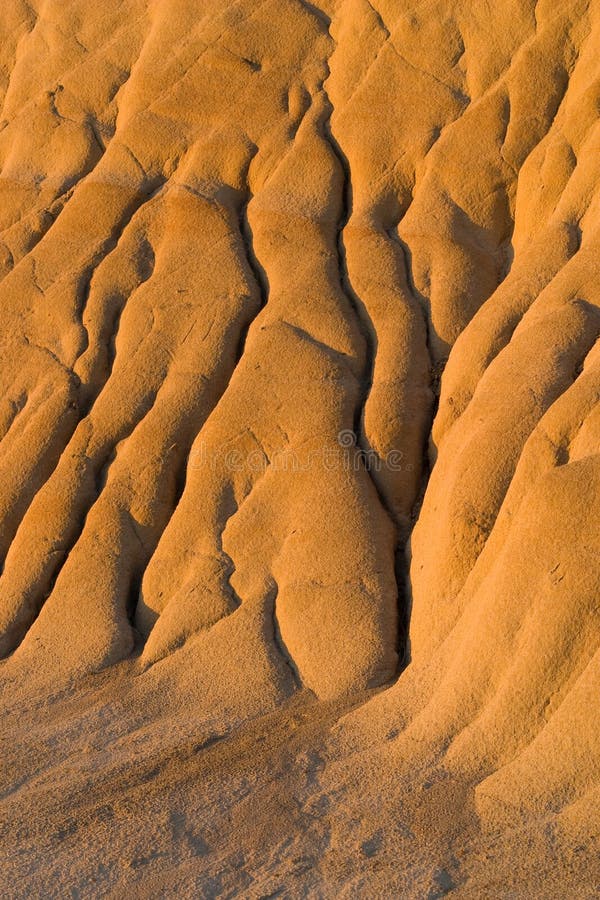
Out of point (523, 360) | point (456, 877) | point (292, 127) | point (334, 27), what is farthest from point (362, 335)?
point (456, 877)

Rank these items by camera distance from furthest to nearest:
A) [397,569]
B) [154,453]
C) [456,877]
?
[154,453] → [397,569] → [456,877]

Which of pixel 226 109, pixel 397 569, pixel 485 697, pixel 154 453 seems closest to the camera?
pixel 485 697

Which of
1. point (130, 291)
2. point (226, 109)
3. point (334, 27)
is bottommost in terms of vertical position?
point (130, 291)

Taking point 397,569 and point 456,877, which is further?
point 397,569

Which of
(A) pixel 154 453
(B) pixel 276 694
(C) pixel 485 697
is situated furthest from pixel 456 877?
(A) pixel 154 453

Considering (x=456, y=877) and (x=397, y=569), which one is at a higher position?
(x=397, y=569)

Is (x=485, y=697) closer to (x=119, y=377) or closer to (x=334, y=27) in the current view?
(x=119, y=377)
